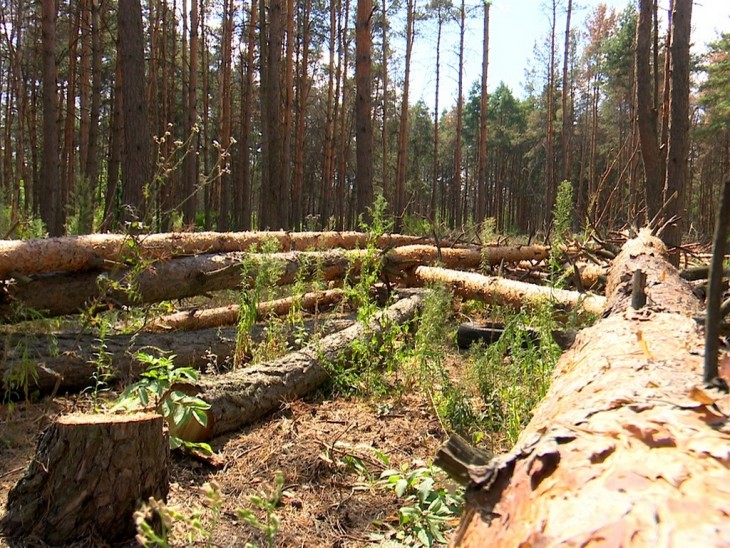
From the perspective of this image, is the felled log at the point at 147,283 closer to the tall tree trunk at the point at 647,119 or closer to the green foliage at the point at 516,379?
the green foliage at the point at 516,379

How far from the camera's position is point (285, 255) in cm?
571

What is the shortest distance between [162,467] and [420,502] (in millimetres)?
1096

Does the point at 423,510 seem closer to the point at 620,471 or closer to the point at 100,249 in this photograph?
the point at 620,471

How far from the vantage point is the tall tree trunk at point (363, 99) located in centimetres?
1030

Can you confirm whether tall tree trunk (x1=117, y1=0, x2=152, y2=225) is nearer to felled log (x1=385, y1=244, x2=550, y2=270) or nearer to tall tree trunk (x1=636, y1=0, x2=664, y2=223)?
felled log (x1=385, y1=244, x2=550, y2=270)

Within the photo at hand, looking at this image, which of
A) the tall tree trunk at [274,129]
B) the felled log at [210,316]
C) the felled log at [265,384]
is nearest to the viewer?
the felled log at [265,384]

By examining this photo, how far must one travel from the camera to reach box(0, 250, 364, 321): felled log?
3.78 m

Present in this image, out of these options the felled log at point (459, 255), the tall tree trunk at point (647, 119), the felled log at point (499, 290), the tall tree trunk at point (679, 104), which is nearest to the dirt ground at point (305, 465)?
the felled log at point (499, 290)

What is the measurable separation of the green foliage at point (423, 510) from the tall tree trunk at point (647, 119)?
23.7 feet

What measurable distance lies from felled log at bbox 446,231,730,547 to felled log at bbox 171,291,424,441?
1.99 meters

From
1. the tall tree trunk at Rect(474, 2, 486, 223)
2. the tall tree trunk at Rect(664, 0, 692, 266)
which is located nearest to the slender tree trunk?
the tall tree trunk at Rect(474, 2, 486, 223)

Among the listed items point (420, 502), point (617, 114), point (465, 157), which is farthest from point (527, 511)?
point (465, 157)

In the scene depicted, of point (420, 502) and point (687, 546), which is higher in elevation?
point (687, 546)

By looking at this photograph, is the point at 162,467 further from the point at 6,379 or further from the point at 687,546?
the point at 687,546
